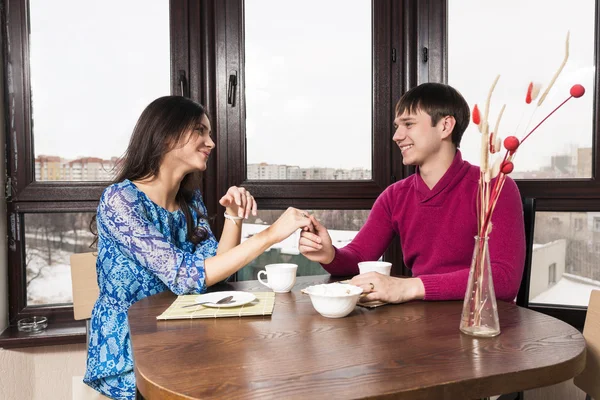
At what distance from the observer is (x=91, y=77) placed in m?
2.33

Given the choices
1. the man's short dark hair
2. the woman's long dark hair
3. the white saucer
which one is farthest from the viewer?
the man's short dark hair

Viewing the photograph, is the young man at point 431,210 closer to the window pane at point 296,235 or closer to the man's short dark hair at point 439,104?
the man's short dark hair at point 439,104

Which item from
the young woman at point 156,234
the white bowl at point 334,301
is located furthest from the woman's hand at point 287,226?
the white bowl at point 334,301

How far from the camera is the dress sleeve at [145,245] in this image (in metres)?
1.45

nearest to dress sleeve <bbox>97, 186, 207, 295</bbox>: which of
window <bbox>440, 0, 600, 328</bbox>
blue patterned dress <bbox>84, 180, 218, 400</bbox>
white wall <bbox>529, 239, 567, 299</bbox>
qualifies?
blue patterned dress <bbox>84, 180, 218, 400</bbox>

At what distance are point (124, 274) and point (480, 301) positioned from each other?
0.97 meters

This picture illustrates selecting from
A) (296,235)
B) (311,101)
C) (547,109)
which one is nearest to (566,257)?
(547,109)

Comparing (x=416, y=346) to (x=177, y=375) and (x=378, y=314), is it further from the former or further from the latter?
(x=177, y=375)

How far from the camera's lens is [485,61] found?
233 centimetres

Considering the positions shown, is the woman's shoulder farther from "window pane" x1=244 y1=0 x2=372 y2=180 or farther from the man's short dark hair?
the man's short dark hair

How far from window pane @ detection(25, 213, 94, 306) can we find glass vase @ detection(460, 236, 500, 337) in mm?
1751

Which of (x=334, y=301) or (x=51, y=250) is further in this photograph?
(x=51, y=250)

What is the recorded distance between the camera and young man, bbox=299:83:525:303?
5.34 ft

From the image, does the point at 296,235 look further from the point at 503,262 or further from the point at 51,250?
the point at 503,262
